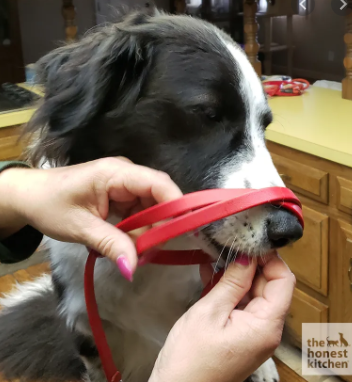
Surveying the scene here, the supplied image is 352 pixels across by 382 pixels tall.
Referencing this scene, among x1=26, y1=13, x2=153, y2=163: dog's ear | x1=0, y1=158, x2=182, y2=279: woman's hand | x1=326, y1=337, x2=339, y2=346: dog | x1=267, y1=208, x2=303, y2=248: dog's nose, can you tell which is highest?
x1=26, y1=13, x2=153, y2=163: dog's ear

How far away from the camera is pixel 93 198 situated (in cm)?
62

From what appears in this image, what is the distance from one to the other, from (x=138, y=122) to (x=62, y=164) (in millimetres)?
176

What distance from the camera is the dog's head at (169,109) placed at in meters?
0.76

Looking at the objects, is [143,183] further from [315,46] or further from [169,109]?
A: [315,46]

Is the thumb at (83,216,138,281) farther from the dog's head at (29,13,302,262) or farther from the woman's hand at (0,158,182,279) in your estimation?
the dog's head at (29,13,302,262)

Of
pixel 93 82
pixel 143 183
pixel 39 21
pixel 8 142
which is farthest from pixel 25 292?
pixel 39 21

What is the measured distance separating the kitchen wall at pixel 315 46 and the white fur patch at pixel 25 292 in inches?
116

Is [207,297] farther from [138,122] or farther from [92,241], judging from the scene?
[138,122]

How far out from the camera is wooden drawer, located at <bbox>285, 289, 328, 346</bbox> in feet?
4.95

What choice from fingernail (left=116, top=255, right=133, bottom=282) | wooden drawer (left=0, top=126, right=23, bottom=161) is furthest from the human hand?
wooden drawer (left=0, top=126, right=23, bottom=161)

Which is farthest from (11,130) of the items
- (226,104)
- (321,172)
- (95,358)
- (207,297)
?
(207,297)

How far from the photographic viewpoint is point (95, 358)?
1.12m

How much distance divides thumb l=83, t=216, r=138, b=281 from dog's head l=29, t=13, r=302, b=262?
19 centimetres

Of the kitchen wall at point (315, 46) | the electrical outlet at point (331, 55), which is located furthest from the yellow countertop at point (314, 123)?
the electrical outlet at point (331, 55)
